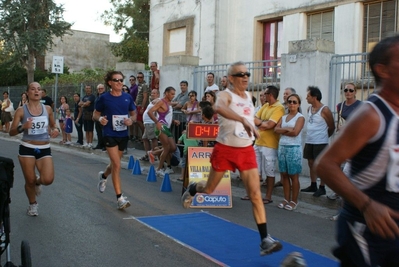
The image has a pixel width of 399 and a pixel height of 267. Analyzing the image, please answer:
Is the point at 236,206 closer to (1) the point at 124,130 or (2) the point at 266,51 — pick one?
(1) the point at 124,130

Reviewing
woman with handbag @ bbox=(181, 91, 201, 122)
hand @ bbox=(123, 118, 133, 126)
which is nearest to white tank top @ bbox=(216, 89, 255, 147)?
hand @ bbox=(123, 118, 133, 126)

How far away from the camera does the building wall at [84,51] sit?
49531 mm

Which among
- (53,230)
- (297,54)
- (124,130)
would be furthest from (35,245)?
(297,54)

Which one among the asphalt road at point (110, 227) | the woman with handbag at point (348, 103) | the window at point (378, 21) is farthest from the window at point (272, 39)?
the woman with handbag at point (348, 103)

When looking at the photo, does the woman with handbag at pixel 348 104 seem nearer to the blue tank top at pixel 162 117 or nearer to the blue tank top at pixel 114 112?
the blue tank top at pixel 114 112

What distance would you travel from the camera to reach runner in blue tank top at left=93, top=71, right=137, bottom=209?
25.6 ft

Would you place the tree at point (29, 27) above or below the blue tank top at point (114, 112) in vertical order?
above

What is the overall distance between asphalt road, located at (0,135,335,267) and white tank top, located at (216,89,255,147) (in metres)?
1.40

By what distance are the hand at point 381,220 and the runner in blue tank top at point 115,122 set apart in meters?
5.67

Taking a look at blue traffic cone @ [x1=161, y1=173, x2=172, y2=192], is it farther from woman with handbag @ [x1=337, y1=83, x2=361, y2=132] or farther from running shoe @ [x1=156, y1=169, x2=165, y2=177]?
woman with handbag @ [x1=337, y1=83, x2=361, y2=132]

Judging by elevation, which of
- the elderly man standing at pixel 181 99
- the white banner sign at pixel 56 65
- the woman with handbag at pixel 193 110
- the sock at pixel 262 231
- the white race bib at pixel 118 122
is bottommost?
the sock at pixel 262 231

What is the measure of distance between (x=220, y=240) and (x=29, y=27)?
32.1 m

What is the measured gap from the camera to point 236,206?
28.8 feet

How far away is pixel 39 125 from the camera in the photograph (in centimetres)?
734
